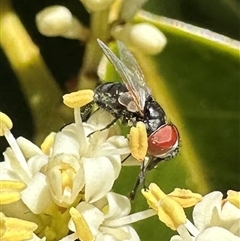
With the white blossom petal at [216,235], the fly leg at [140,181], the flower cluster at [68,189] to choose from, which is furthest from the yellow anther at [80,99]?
the white blossom petal at [216,235]

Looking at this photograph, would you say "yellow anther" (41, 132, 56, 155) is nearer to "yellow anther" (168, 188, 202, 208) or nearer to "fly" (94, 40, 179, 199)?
"fly" (94, 40, 179, 199)

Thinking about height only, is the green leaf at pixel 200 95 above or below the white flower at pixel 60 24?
below

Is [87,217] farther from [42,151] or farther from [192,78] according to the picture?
[192,78]

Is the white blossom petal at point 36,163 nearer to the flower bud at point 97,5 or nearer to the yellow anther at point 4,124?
the yellow anther at point 4,124

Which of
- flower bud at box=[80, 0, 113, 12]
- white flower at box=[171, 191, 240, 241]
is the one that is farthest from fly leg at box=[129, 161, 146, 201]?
flower bud at box=[80, 0, 113, 12]

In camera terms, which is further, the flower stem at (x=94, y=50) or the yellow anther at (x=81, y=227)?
the flower stem at (x=94, y=50)

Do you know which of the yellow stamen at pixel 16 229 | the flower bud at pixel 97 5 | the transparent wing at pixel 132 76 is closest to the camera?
the yellow stamen at pixel 16 229

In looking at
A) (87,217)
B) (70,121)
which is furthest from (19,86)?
(87,217)

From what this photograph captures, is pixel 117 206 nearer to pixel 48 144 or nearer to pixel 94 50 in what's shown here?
pixel 48 144
